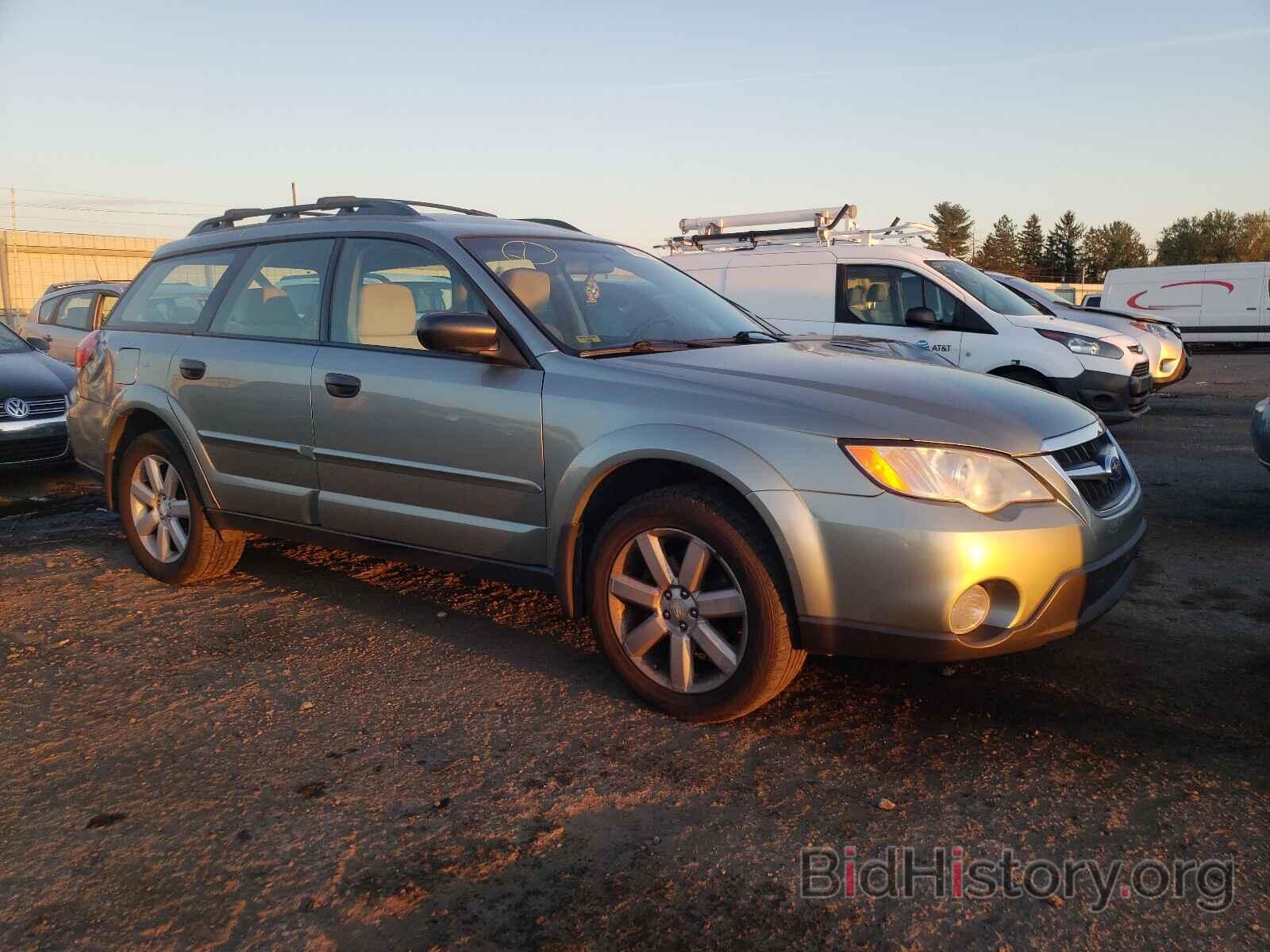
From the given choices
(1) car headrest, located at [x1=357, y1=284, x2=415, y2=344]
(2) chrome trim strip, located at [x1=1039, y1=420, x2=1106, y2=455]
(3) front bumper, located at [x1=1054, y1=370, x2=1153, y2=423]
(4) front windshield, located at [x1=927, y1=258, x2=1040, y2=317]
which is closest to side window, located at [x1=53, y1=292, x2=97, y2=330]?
(1) car headrest, located at [x1=357, y1=284, x2=415, y2=344]

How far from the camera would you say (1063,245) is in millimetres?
98250

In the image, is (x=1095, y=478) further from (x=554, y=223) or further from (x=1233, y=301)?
(x=1233, y=301)

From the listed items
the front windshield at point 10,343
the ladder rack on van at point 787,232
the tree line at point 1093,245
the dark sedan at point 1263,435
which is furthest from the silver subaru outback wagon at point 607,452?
the tree line at point 1093,245

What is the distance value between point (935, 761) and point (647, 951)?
4.06 ft

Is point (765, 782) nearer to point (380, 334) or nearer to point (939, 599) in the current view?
point (939, 599)

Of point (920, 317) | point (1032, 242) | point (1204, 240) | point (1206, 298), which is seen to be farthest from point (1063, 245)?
point (920, 317)

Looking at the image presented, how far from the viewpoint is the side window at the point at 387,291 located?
4070mm

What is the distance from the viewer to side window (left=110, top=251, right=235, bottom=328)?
495cm

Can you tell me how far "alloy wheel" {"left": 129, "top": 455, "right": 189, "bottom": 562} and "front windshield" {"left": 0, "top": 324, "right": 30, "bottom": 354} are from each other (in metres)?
4.63

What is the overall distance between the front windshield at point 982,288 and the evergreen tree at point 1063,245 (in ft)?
307

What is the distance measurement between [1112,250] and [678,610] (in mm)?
96496

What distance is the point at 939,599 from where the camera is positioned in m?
2.88

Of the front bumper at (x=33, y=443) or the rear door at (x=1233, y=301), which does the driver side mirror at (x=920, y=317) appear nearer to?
the front bumper at (x=33, y=443)

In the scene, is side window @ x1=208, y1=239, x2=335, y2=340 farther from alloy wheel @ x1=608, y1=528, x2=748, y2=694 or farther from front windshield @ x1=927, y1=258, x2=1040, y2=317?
front windshield @ x1=927, y1=258, x2=1040, y2=317
